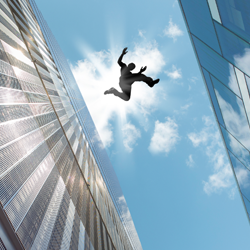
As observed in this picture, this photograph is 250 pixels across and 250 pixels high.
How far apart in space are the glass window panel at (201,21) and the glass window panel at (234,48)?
2.19ft

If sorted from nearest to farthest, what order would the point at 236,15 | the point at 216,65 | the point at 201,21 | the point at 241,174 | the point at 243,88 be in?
the point at 236,15
the point at 243,88
the point at 201,21
the point at 216,65
the point at 241,174

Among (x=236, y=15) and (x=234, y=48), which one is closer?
(x=236, y=15)

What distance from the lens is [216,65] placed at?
9.98 metres

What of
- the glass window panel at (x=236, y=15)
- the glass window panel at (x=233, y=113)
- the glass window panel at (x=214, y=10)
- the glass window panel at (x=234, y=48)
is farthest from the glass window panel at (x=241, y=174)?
the glass window panel at (x=214, y=10)

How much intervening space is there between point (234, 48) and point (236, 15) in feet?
4.83

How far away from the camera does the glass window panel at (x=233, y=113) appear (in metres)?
9.55

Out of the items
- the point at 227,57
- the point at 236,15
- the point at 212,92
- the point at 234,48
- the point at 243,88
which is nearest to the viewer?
the point at 236,15

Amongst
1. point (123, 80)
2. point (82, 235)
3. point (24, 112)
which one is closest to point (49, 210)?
point (82, 235)

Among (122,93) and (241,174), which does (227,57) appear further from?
(241,174)

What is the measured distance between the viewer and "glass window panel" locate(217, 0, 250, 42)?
5.88 metres

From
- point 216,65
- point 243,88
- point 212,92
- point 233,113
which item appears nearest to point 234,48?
point 243,88

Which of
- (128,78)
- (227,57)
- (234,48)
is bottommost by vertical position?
(128,78)

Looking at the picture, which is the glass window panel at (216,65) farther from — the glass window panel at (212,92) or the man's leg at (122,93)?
the man's leg at (122,93)

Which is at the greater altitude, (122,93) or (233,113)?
(233,113)
